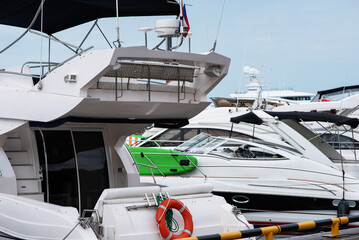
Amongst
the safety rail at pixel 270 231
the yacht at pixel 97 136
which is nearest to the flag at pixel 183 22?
the yacht at pixel 97 136

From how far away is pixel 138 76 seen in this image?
702 cm

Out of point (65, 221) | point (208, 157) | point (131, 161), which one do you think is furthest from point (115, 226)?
point (208, 157)

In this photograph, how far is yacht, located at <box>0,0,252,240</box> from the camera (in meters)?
6.43

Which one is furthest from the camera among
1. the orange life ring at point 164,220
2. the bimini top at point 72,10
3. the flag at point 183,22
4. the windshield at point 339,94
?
the windshield at point 339,94

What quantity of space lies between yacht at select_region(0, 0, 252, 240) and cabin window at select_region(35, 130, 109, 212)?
13 mm

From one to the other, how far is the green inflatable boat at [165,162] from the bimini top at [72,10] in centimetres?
382

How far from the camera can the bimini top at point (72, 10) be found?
8.23 meters

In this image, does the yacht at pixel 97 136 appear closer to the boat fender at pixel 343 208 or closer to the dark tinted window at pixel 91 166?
the dark tinted window at pixel 91 166

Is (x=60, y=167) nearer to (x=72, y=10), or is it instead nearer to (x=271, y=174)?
(x=72, y=10)

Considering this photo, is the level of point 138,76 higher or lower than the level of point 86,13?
lower

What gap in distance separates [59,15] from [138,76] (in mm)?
2334

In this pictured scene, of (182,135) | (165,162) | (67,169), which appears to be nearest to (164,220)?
(67,169)

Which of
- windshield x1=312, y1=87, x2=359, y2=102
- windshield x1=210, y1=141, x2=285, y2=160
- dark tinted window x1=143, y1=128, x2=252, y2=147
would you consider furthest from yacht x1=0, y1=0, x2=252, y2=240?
windshield x1=312, y1=87, x2=359, y2=102

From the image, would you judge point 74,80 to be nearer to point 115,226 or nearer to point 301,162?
point 115,226
